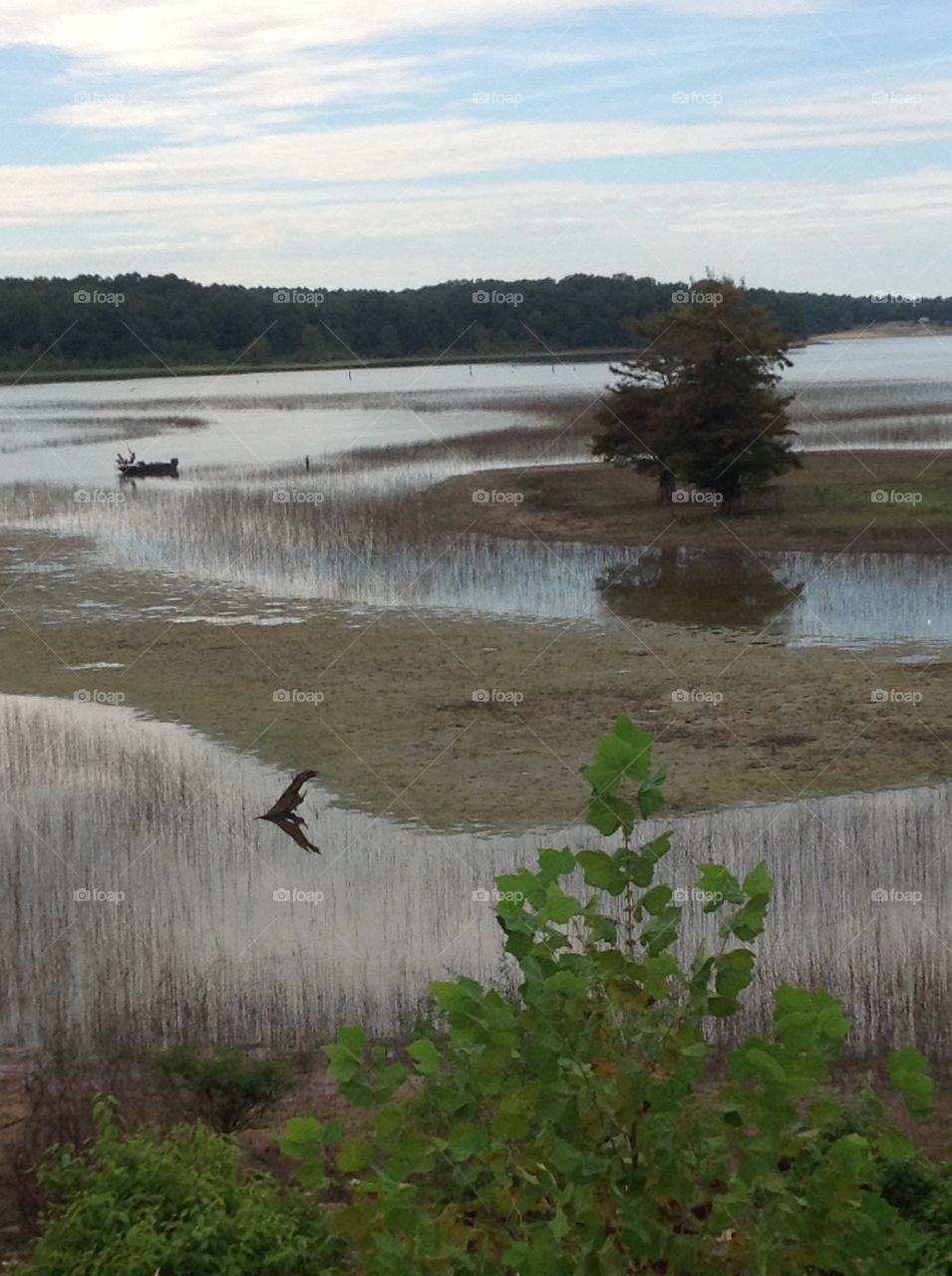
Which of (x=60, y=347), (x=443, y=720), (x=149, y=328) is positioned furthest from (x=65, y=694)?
(x=60, y=347)

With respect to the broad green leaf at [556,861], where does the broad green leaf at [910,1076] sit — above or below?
below

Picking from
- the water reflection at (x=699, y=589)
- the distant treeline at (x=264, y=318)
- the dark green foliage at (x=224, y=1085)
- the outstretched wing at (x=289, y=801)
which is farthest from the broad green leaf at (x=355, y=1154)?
the distant treeline at (x=264, y=318)

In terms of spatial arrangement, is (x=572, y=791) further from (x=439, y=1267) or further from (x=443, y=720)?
(x=439, y=1267)

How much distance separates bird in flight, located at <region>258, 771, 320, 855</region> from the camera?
12172 millimetres

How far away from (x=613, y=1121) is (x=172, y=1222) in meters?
2.36

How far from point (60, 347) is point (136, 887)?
153 feet

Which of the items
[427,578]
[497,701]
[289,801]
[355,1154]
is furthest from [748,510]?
[355,1154]

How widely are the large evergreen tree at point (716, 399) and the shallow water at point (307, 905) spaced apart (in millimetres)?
14021

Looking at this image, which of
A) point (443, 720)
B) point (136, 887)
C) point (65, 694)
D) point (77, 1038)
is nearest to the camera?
point (77, 1038)

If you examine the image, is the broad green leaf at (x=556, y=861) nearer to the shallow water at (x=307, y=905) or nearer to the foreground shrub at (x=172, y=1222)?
the foreground shrub at (x=172, y=1222)

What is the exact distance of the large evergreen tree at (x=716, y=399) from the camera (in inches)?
1030

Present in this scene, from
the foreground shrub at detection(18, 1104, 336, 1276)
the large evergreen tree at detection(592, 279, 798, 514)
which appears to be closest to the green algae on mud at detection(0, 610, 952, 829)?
the foreground shrub at detection(18, 1104, 336, 1276)

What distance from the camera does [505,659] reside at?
669 inches

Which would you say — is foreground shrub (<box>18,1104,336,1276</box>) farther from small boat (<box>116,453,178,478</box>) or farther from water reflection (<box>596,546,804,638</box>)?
small boat (<box>116,453,178,478</box>)
